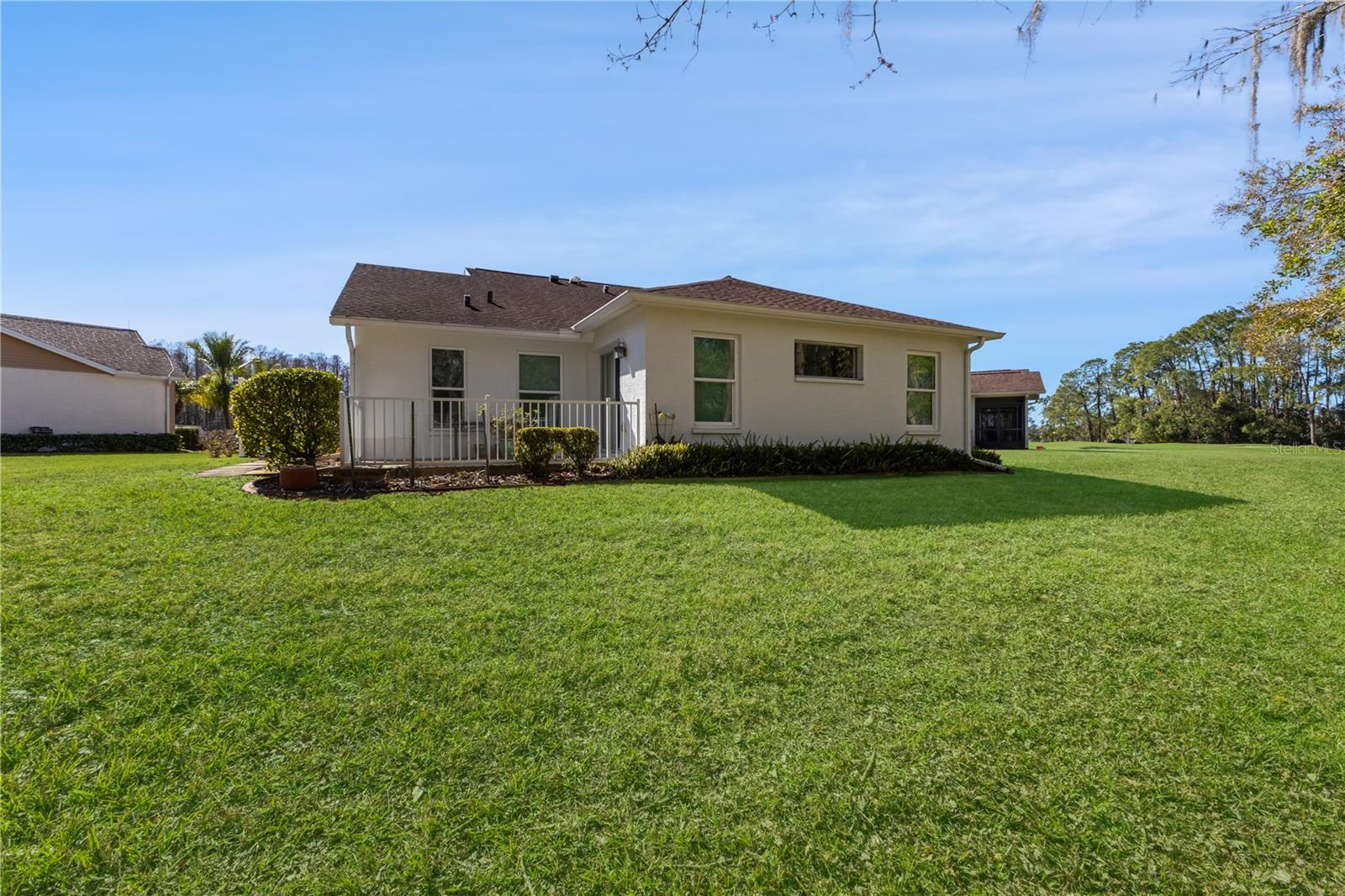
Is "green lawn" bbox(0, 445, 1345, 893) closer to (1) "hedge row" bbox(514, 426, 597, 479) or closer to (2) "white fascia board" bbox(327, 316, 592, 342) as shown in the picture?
(1) "hedge row" bbox(514, 426, 597, 479)

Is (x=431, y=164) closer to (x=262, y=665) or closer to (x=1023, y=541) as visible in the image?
(x=262, y=665)

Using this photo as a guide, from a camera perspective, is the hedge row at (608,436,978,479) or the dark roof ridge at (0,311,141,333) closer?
the hedge row at (608,436,978,479)

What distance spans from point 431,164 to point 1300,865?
10.5m

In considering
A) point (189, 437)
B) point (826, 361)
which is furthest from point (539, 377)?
point (189, 437)

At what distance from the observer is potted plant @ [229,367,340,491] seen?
275 inches

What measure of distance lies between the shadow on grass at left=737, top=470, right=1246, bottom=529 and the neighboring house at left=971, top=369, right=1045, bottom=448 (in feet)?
66.4

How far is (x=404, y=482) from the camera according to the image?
7.14m

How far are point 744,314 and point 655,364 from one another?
1.91m

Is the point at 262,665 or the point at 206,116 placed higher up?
the point at 206,116

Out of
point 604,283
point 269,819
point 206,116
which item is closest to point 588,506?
point 269,819

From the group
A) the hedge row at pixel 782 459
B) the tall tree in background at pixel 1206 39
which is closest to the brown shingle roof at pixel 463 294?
the hedge row at pixel 782 459

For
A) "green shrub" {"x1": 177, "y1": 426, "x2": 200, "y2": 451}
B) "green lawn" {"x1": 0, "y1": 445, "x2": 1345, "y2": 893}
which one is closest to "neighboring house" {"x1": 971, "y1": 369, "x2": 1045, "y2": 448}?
"green lawn" {"x1": 0, "y1": 445, "x2": 1345, "y2": 893}

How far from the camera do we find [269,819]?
171 cm

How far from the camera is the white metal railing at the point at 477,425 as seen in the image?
898 centimetres
